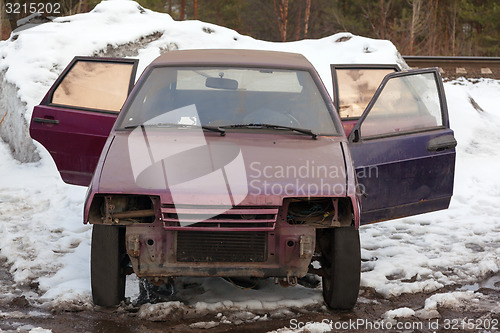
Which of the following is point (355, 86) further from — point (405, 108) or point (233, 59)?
point (233, 59)

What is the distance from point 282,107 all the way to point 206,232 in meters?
1.32

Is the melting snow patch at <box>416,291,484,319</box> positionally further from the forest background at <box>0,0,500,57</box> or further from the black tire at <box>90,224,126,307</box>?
the forest background at <box>0,0,500,57</box>

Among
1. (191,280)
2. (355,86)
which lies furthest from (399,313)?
(355,86)

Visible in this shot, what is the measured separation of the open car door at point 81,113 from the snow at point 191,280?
2.56 feet

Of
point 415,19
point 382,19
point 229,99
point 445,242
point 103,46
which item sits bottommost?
point 382,19

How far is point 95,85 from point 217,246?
2.93m

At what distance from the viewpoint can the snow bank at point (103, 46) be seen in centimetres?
1062

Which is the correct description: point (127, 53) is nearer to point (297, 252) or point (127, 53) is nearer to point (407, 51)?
point (297, 252)

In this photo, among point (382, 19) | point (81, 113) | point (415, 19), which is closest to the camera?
point (81, 113)

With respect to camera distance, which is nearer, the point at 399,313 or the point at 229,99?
the point at 399,313

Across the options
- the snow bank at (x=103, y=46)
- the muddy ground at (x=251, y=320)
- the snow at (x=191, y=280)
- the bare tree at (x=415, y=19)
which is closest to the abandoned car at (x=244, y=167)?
the muddy ground at (x=251, y=320)

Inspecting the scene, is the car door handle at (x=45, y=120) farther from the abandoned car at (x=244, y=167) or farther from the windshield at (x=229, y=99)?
the windshield at (x=229, y=99)

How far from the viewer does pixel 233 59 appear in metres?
5.74

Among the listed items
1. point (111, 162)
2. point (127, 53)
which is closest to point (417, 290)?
point (111, 162)
